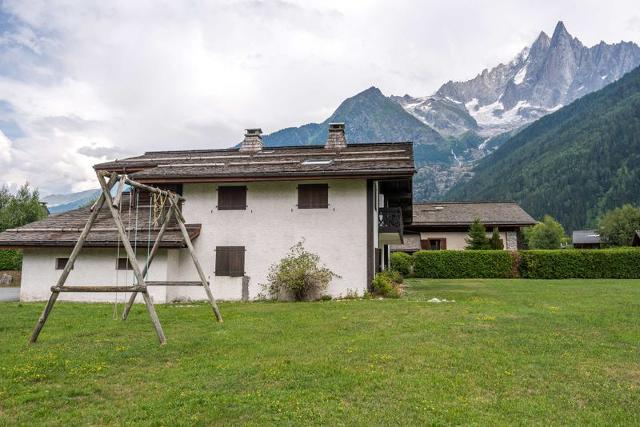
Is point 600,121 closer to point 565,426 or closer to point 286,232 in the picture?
point 286,232

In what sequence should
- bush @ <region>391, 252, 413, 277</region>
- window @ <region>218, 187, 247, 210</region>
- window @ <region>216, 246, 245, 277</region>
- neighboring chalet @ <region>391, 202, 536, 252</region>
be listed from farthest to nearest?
neighboring chalet @ <region>391, 202, 536, 252</region> < bush @ <region>391, 252, 413, 277</region> < window @ <region>218, 187, 247, 210</region> < window @ <region>216, 246, 245, 277</region>

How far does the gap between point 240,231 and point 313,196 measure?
3.28 meters

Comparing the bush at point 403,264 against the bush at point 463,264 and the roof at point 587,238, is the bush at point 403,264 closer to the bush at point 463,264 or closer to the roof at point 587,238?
the bush at point 463,264

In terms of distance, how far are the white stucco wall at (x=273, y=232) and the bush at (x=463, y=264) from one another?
15.8 meters

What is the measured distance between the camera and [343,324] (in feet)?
38.0

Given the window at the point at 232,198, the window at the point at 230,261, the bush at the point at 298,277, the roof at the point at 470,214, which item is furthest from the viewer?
the roof at the point at 470,214

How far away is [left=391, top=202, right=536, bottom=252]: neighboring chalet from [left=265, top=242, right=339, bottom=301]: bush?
21213mm

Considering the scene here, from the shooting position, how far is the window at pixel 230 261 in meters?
19.2

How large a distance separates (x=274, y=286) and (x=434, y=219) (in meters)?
26.4

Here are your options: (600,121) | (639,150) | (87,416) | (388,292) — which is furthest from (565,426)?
(600,121)

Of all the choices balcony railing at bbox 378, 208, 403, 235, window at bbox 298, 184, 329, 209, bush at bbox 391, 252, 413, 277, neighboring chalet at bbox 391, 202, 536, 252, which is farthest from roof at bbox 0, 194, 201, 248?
neighboring chalet at bbox 391, 202, 536, 252

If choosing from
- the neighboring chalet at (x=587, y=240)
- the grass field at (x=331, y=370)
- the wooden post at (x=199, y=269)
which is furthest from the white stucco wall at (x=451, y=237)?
the neighboring chalet at (x=587, y=240)

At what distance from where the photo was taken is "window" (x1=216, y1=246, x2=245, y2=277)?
1916 cm

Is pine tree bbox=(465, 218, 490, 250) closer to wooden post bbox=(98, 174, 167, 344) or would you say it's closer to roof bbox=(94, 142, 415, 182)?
roof bbox=(94, 142, 415, 182)
